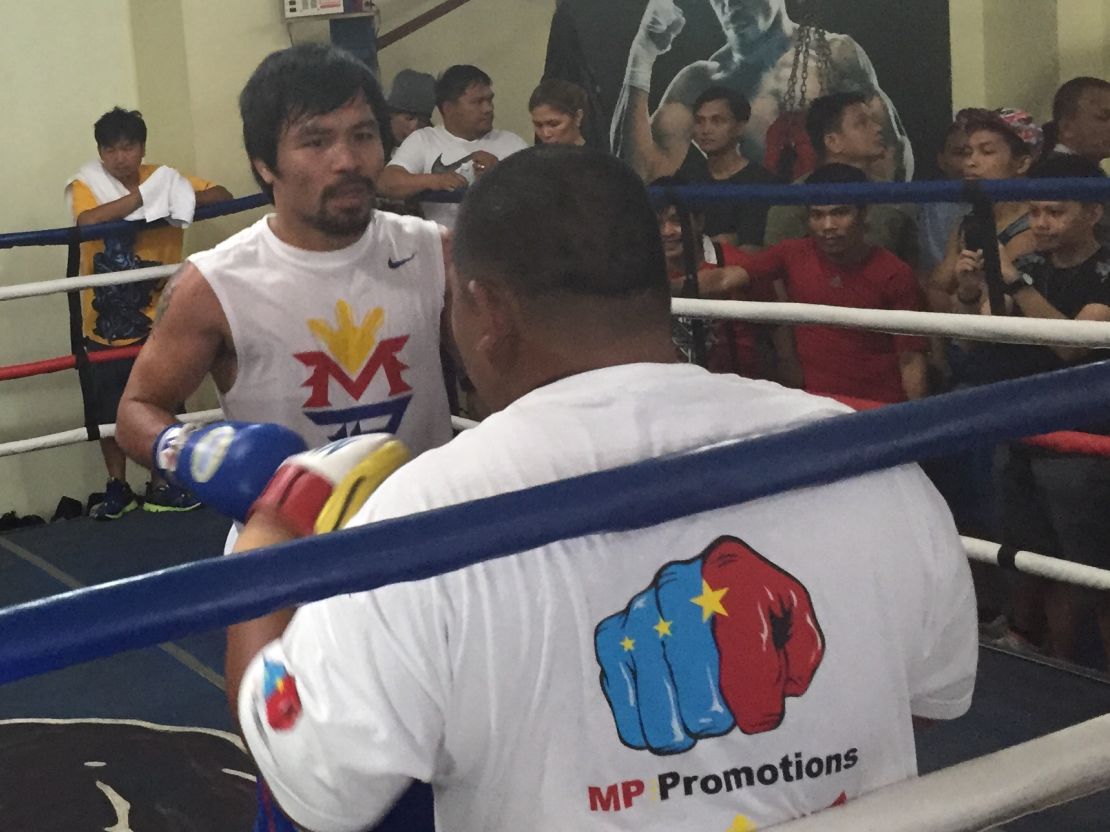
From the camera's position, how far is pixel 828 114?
3.47 m

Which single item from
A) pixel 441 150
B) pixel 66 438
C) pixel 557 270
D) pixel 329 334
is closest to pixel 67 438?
pixel 66 438

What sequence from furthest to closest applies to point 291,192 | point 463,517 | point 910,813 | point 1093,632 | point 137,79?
point 137,79 → point 1093,632 → point 291,192 → point 910,813 → point 463,517

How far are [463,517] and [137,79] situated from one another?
4.41 m

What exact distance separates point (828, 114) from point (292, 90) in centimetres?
201

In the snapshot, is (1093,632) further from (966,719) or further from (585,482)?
(585,482)

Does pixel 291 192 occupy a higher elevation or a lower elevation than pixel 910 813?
higher

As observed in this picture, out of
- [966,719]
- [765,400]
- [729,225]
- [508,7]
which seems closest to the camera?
[765,400]

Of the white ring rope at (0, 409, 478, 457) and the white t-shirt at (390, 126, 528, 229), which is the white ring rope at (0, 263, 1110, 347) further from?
the white t-shirt at (390, 126, 528, 229)

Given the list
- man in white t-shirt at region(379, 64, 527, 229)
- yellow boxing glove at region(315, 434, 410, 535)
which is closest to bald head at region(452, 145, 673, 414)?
yellow boxing glove at region(315, 434, 410, 535)

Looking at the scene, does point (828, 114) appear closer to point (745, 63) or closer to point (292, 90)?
point (745, 63)

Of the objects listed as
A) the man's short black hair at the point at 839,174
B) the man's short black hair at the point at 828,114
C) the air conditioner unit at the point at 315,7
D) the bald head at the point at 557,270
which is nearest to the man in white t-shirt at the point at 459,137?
the air conditioner unit at the point at 315,7

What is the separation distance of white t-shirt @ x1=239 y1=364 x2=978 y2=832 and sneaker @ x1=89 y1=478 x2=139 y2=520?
143 inches

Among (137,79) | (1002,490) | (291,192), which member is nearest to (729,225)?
(1002,490)

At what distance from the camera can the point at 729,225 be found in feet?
11.3
